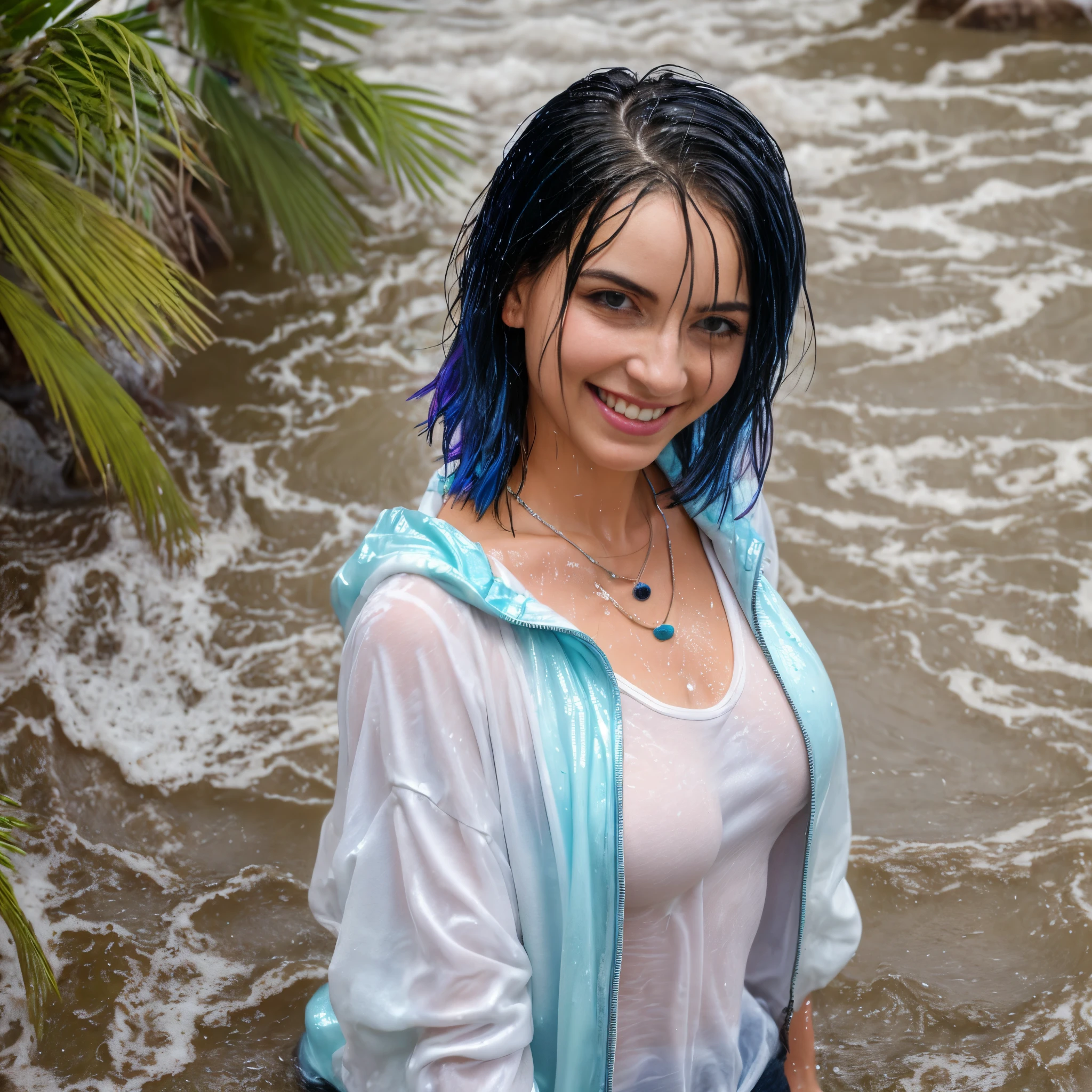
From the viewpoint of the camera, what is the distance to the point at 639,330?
4.64ft

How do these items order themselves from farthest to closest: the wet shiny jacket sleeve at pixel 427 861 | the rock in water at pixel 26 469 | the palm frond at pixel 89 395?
the rock in water at pixel 26 469
the palm frond at pixel 89 395
the wet shiny jacket sleeve at pixel 427 861

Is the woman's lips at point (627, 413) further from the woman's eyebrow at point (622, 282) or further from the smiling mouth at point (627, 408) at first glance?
the woman's eyebrow at point (622, 282)

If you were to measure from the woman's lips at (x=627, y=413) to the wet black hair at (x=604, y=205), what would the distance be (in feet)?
0.30

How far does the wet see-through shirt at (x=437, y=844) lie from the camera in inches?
53.4

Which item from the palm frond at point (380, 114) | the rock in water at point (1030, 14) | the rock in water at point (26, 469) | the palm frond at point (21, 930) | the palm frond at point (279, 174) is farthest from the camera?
the rock in water at point (1030, 14)

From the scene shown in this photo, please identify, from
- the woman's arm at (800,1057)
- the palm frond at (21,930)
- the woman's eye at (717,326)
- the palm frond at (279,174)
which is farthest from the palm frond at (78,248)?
the woman's arm at (800,1057)

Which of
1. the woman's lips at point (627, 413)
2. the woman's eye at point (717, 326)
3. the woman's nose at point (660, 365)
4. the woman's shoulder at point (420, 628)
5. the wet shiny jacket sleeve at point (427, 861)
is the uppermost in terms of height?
the woman's eye at point (717, 326)

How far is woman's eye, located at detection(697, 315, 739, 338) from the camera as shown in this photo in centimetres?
143

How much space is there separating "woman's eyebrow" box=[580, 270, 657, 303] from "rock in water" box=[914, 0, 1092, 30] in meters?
6.31

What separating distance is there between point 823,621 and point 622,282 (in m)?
2.36

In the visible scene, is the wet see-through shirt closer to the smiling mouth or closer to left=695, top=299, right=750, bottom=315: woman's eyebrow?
the smiling mouth

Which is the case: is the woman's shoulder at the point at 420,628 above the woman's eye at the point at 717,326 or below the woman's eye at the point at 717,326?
below

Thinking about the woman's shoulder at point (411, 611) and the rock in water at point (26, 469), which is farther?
the rock in water at point (26, 469)

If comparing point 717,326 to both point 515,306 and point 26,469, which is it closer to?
point 515,306
